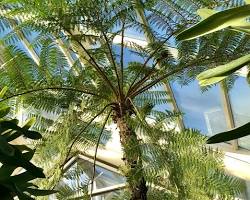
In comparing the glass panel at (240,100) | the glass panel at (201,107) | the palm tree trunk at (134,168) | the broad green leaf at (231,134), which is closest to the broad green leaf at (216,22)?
the broad green leaf at (231,134)

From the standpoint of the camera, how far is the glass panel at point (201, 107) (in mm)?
6004

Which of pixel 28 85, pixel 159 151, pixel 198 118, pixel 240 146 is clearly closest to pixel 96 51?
pixel 28 85

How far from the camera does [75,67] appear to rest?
13.6ft

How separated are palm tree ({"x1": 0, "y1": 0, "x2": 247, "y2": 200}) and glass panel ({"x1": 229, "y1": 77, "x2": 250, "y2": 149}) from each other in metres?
1.82

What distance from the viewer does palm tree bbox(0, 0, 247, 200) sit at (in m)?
3.15

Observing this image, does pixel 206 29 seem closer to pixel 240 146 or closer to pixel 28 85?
pixel 28 85

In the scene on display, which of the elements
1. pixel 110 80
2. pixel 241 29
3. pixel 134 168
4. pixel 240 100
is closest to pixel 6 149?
pixel 241 29

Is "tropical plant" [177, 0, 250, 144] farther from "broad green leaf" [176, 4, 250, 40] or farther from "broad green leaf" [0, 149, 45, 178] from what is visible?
"broad green leaf" [0, 149, 45, 178]

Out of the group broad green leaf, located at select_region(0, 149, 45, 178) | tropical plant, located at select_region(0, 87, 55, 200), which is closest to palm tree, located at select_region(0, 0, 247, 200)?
tropical plant, located at select_region(0, 87, 55, 200)

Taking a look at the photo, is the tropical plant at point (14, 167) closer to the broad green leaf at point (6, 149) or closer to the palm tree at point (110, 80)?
the broad green leaf at point (6, 149)

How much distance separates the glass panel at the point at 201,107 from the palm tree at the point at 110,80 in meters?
2.07

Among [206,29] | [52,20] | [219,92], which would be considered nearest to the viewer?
[206,29]

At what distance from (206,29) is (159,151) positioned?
2.08 metres

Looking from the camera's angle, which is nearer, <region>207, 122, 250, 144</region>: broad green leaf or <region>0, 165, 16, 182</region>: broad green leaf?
<region>207, 122, 250, 144</region>: broad green leaf
